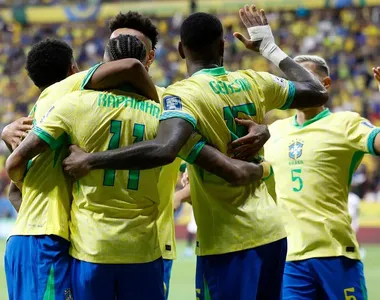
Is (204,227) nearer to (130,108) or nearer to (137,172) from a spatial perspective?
(137,172)

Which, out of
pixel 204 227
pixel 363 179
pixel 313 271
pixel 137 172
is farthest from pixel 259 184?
pixel 363 179

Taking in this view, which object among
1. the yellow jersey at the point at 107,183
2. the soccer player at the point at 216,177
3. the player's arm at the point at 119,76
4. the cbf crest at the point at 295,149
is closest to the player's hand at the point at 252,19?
the soccer player at the point at 216,177

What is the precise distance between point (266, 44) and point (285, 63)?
0.19 m

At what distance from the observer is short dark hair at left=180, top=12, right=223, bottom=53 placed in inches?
193

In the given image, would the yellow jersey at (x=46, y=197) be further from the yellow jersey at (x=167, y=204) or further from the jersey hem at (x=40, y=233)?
the yellow jersey at (x=167, y=204)

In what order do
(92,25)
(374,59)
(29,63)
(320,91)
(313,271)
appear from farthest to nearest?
(92,25) < (374,59) < (313,271) < (29,63) < (320,91)

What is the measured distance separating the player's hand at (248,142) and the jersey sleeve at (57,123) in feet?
3.13

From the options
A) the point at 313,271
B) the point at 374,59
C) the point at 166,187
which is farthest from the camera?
the point at 374,59

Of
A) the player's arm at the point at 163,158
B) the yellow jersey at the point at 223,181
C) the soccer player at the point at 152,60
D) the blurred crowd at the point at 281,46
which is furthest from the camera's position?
the blurred crowd at the point at 281,46

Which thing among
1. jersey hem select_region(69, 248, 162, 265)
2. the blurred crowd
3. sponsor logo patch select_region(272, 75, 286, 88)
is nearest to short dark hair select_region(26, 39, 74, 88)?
jersey hem select_region(69, 248, 162, 265)

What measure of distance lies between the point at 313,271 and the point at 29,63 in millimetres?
2686

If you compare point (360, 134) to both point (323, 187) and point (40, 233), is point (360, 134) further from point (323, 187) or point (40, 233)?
point (40, 233)

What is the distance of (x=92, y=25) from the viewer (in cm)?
3178

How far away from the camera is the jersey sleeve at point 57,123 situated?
4.80 meters
